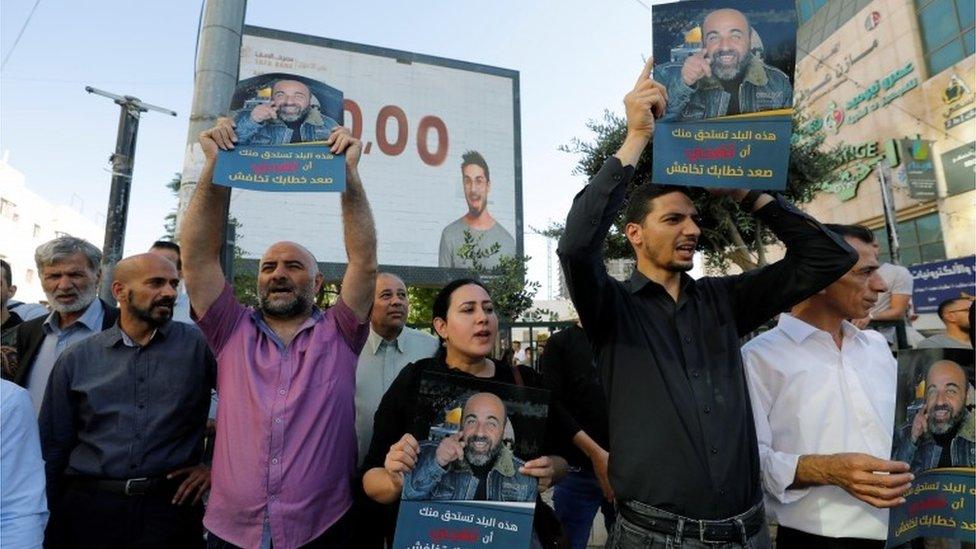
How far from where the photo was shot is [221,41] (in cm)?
354

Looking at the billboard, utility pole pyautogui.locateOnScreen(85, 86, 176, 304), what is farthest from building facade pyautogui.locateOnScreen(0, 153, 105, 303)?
utility pole pyautogui.locateOnScreen(85, 86, 176, 304)

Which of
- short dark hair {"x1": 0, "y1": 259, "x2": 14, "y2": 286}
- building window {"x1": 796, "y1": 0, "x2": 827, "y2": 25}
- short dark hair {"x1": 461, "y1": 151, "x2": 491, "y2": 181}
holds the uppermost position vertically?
building window {"x1": 796, "y1": 0, "x2": 827, "y2": 25}

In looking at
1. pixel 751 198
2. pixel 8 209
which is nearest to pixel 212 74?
pixel 751 198

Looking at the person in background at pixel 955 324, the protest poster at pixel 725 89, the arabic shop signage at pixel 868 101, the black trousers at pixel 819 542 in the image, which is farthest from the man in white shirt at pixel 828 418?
the arabic shop signage at pixel 868 101

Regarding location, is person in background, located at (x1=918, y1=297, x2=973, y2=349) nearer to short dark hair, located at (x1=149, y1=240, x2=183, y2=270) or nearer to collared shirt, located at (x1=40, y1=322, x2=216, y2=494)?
collared shirt, located at (x1=40, y1=322, x2=216, y2=494)

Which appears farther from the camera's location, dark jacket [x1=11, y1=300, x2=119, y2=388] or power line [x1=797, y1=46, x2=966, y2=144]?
power line [x1=797, y1=46, x2=966, y2=144]

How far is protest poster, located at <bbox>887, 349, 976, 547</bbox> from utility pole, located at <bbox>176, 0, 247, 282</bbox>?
10.7ft

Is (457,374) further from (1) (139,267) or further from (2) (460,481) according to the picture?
(1) (139,267)

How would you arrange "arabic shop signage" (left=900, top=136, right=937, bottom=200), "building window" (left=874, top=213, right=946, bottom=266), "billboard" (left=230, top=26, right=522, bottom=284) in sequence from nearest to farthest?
"arabic shop signage" (left=900, top=136, right=937, bottom=200) → "building window" (left=874, top=213, right=946, bottom=266) → "billboard" (left=230, top=26, right=522, bottom=284)

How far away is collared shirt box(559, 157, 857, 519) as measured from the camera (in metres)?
1.62

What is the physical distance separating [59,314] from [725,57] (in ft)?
10.7

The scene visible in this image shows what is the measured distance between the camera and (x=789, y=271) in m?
1.90

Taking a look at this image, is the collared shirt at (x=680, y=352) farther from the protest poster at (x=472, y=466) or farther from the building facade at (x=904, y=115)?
the building facade at (x=904, y=115)

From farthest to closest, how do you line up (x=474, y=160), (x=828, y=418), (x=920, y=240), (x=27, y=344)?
(x=474, y=160) < (x=920, y=240) < (x=27, y=344) < (x=828, y=418)
